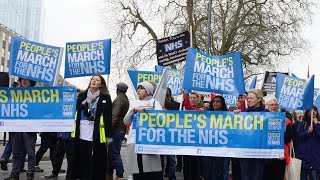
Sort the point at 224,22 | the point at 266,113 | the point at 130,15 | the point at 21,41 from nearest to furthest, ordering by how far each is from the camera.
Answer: the point at 266,113 → the point at 21,41 → the point at 224,22 → the point at 130,15

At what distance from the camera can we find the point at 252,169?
7969 mm

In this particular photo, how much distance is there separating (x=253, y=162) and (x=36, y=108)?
139 inches

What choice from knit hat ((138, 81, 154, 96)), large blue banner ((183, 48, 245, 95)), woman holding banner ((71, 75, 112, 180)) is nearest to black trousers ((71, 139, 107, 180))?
woman holding banner ((71, 75, 112, 180))

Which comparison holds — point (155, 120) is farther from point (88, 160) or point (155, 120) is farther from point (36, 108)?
point (36, 108)

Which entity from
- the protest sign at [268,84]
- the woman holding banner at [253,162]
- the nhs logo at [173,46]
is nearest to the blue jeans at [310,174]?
the woman holding banner at [253,162]

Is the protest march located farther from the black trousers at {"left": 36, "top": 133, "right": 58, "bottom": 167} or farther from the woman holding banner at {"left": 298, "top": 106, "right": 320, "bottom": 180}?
the black trousers at {"left": 36, "top": 133, "right": 58, "bottom": 167}

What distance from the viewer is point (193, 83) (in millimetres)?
8484

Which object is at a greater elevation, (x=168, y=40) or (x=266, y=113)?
(x=168, y=40)

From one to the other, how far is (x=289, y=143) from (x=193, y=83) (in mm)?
1744

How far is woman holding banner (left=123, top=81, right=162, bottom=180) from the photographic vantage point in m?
6.93

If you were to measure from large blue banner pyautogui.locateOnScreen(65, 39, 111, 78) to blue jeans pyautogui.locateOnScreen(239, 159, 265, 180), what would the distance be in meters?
3.42

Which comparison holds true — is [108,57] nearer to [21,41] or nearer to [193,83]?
[21,41]

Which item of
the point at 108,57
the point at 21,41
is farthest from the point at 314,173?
the point at 21,41

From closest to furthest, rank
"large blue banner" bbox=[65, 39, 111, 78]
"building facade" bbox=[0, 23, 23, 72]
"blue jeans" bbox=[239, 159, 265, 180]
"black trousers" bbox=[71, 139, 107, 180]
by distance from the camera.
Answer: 1. "blue jeans" bbox=[239, 159, 265, 180]
2. "black trousers" bbox=[71, 139, 107, 180]
3. "large blue banner" bbox=[65, 39, 111, 78]
4. "building facade" bbox=[0, 23, 23, 72]
